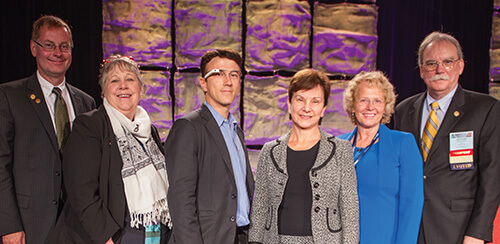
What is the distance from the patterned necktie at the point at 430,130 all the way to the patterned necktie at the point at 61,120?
7.61ft

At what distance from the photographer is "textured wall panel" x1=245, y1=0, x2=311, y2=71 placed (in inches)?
144

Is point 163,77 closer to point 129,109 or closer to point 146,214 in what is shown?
point 129,109

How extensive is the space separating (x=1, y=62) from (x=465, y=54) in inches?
177

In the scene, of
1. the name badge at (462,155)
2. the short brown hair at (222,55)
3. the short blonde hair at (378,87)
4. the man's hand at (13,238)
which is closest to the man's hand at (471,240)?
the name badge at (462,155)

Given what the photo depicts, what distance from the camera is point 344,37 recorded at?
3795 millimetres

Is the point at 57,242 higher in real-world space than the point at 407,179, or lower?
lower

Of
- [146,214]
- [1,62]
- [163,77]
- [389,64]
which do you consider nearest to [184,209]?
[146,214]

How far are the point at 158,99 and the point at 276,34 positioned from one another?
1304mm

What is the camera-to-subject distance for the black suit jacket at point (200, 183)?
1855 mm

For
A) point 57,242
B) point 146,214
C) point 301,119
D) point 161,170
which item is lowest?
point 57,242

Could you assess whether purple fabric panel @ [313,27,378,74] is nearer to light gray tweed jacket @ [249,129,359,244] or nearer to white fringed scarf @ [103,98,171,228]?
light gray tweed jacket @ [249,129,359,244]

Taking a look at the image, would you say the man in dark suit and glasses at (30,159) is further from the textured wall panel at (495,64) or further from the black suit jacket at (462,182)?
the textured wall panel at (495,64)

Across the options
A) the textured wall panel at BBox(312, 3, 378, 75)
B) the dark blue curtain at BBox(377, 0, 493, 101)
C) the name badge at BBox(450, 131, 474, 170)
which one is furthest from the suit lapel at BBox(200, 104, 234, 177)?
the dark blue curtain at BBox(377, 0, 493, 101)

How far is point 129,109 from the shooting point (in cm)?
218
